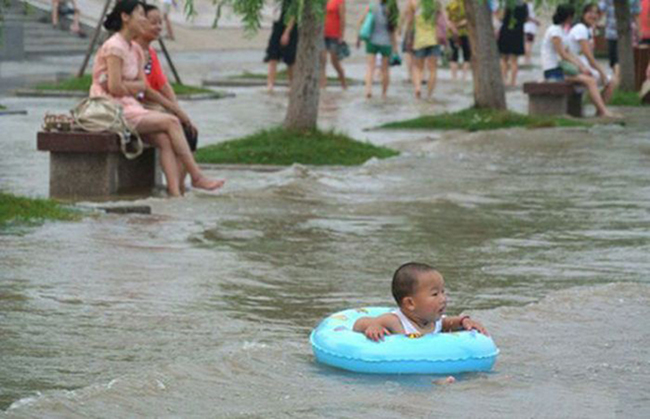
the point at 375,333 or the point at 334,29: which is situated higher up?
the point at 334,29

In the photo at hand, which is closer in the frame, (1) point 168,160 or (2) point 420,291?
(2) point 420,291

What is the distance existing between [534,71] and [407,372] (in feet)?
101

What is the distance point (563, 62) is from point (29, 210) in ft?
44.1

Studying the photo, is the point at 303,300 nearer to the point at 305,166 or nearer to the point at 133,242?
the point at 133,242

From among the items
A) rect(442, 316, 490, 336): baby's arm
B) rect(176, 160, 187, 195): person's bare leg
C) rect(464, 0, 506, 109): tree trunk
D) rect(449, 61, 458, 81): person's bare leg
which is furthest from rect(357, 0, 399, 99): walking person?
rect(442, 316, 490, 336): baby's arm

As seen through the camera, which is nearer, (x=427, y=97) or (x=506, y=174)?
(x=506, y=174)

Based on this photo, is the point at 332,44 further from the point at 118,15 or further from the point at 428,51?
the point at 118,15

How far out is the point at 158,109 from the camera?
14570mm

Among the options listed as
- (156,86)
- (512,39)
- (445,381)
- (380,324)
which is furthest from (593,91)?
(445,381)

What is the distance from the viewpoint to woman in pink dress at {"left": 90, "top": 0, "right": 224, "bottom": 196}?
13.9 m

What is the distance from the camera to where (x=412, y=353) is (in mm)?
7676

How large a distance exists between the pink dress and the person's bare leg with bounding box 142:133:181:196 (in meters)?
0.23

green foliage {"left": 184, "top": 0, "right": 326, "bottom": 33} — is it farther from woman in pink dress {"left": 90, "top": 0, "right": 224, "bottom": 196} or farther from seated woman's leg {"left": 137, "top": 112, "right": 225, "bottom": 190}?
seated woman's leg {"left": 137, "top": 112, "right": 225, "bottom": 190}

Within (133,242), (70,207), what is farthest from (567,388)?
(70,207)
